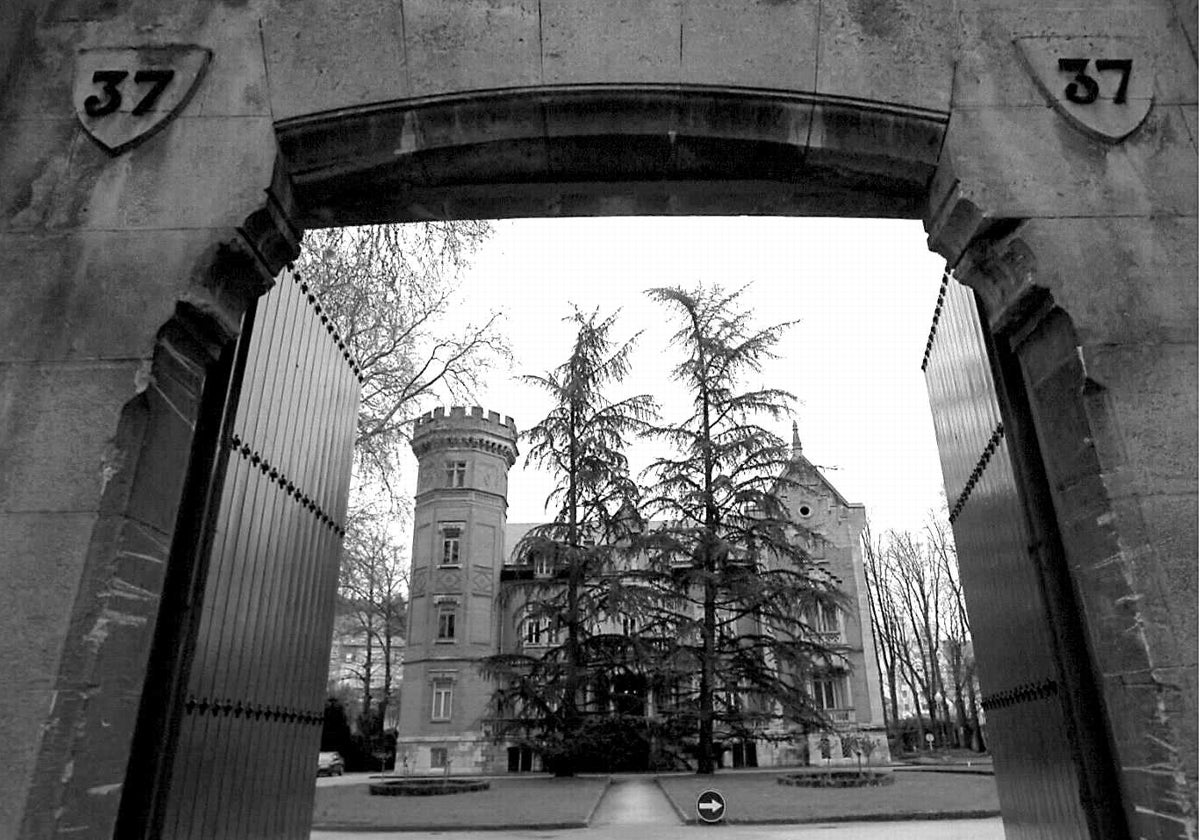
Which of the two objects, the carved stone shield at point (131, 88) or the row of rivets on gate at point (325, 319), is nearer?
the carved stone shield at point (131, 88)

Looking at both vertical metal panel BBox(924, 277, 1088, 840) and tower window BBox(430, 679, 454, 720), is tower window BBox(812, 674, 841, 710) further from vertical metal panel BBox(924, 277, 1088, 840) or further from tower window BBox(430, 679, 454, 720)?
vertical metal panel BBox(924, 277, 1088, 840)

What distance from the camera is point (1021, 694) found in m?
4.09

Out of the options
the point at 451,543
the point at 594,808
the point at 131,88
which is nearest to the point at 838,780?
the point at 594,808

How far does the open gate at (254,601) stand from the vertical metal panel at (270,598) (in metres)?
0.01

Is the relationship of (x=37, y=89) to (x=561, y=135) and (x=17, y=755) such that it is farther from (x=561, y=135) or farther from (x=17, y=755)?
(x=17, y=755)

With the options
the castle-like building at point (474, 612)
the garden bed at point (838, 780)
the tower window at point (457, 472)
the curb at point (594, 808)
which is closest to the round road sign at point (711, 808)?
the curb at point (594, 808)

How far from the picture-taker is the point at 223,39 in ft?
11.5

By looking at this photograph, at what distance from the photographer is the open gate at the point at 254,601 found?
315 cm

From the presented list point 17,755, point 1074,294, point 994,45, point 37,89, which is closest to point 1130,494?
point 1074,294

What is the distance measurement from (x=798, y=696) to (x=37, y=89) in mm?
24812

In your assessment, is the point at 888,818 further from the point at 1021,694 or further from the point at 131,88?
the point at 131,88

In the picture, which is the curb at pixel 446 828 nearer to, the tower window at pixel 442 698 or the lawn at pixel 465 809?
the lawn at pixel 465 809

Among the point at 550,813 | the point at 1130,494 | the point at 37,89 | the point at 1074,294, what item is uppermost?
the point at 37,89

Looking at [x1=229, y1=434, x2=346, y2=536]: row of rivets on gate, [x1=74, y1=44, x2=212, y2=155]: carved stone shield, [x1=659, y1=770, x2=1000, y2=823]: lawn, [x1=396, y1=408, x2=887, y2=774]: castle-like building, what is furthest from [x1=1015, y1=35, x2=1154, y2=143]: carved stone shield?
[x1=396, y1=408, x2=887, y2=774]: castle-like building
